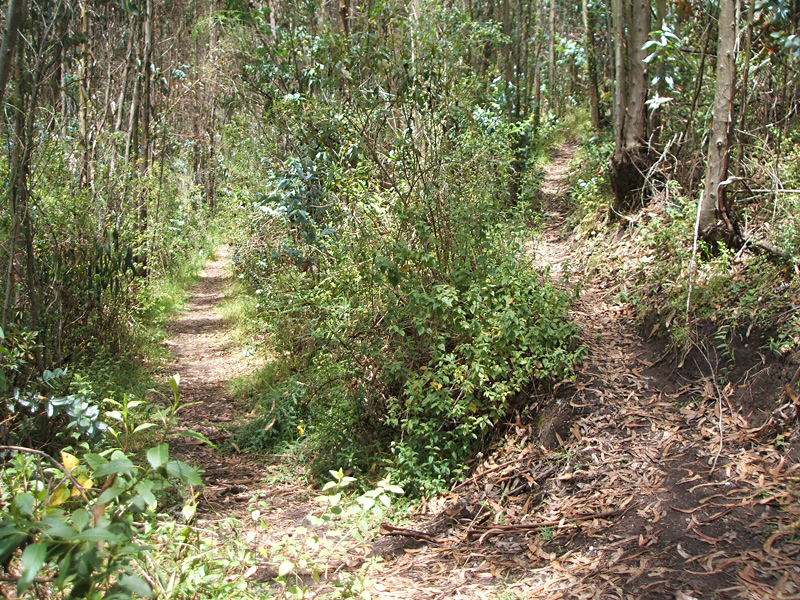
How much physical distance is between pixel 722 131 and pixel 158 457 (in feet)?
16.4

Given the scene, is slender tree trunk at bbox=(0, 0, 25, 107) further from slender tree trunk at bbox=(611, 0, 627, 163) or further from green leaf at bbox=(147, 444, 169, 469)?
slender tree trunk at bbox=(611, 0, 627, 163)

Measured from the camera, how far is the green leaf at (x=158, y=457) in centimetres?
205

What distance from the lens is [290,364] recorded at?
24.6ft

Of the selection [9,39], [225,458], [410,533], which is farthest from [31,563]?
[225,458]

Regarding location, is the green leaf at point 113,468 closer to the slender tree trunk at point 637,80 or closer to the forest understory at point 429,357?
the forest understory at point 429,357

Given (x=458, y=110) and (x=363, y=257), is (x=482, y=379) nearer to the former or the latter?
(x=363, y=257)

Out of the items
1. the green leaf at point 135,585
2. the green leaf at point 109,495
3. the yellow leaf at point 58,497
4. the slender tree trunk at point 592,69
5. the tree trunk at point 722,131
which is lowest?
the green leaf at point 135,585

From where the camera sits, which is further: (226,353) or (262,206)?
(226,353)

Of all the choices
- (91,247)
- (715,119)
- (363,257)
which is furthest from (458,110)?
(91,247)

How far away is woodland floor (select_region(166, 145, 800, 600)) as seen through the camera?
10.6 feet

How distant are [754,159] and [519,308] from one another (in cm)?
279

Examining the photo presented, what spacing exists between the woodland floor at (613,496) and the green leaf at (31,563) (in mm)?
1344

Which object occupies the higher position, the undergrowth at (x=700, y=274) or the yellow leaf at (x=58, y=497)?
the undergrowth at (x=700, y=274)

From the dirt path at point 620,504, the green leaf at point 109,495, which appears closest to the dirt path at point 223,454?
the green leaf at point 109,495
